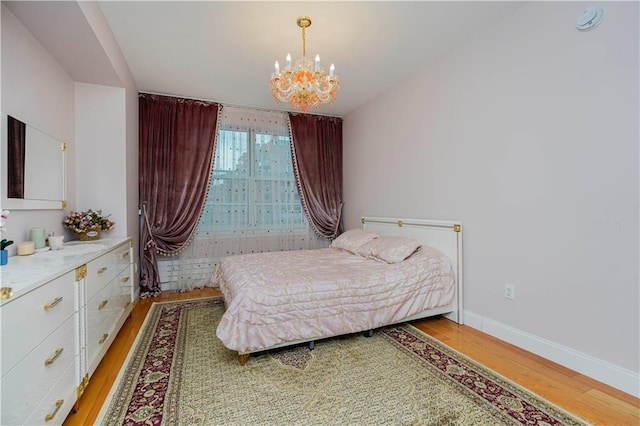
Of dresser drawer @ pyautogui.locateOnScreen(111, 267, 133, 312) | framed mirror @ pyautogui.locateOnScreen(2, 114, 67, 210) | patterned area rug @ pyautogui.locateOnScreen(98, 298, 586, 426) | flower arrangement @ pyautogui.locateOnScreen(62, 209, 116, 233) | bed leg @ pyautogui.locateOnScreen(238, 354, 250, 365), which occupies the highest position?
framed mirror @ pyautogui.locateOnScreen(2, 114, 67, 210)

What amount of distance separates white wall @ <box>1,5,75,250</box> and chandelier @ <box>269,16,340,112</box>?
1.66m

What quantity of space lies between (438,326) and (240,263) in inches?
77.5

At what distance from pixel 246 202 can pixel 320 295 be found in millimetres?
2493

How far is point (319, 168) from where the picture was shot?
478 centimetres

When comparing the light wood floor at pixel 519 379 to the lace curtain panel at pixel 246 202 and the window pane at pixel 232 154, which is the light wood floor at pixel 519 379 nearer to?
the lace curtain panel at pixel 246 202

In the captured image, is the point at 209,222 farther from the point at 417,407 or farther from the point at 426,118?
the point at 417,407

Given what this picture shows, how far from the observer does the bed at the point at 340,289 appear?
2100 millimetres

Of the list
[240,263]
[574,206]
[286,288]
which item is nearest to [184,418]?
[286,288]

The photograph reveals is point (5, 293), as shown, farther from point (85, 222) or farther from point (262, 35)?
point (262, 35)

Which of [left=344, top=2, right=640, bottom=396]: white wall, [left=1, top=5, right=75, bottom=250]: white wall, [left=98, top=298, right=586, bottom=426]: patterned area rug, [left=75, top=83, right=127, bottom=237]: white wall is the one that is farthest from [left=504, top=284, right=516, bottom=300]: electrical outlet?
[left=75, top=83, right=127, bottom=237]: white wall

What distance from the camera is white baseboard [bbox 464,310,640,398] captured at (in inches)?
69.5

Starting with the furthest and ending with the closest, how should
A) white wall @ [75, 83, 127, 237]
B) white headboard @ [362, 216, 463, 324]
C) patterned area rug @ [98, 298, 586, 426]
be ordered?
white wall @ [75, 83, 127, 237], white headboard @ [362, 216, 463, 324], patterned area rug @ [98, 298, 586, 426]

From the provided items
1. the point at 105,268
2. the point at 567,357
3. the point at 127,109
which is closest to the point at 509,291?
the point at 567,357

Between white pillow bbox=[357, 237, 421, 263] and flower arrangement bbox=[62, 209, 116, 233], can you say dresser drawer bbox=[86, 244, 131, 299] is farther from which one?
white pillow bbox=[357, 237, 421, 263]
